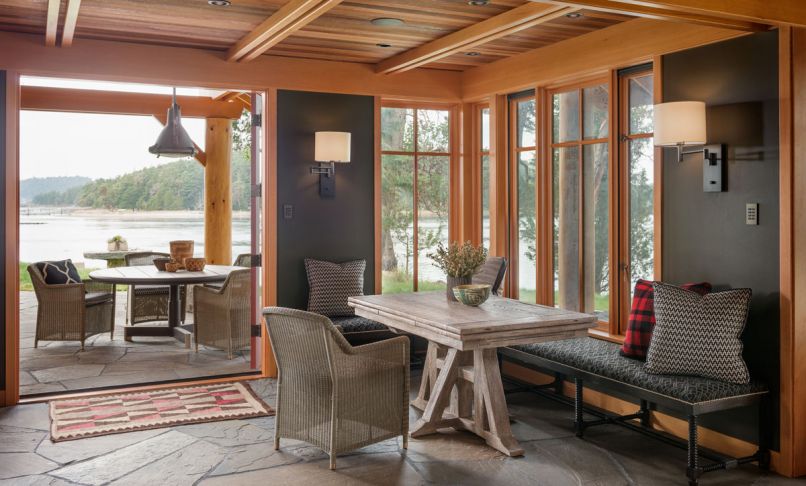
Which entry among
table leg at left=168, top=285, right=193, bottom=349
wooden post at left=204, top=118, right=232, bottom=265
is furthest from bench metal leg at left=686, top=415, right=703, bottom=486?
wooden post at left=204, top=118, right=232, bottom=265

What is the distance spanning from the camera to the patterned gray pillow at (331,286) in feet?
18.6

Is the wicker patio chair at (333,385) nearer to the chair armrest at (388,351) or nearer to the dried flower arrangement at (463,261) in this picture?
the chair armrest at (388,351)

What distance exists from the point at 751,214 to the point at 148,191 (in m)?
10.2

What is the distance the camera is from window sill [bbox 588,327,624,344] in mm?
4789

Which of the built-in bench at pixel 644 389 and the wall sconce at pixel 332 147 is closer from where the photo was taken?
the built-in bench at pixel 644 389

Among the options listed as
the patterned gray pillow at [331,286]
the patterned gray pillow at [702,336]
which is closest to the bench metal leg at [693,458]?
the patterned gray pillow at [702,336]

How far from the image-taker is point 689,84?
165 inches

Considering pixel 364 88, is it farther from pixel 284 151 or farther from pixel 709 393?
pixel 709 393

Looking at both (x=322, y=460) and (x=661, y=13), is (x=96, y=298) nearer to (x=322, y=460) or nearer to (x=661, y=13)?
(x=322, y=460)

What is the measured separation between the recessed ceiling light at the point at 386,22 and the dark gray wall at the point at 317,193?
136 cm

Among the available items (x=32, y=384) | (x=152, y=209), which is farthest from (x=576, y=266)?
(x=152, y=209)

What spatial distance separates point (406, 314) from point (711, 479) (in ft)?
5.93

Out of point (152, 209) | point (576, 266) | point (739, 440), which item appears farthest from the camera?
point (152, 209)

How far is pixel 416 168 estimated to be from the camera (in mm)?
6324
